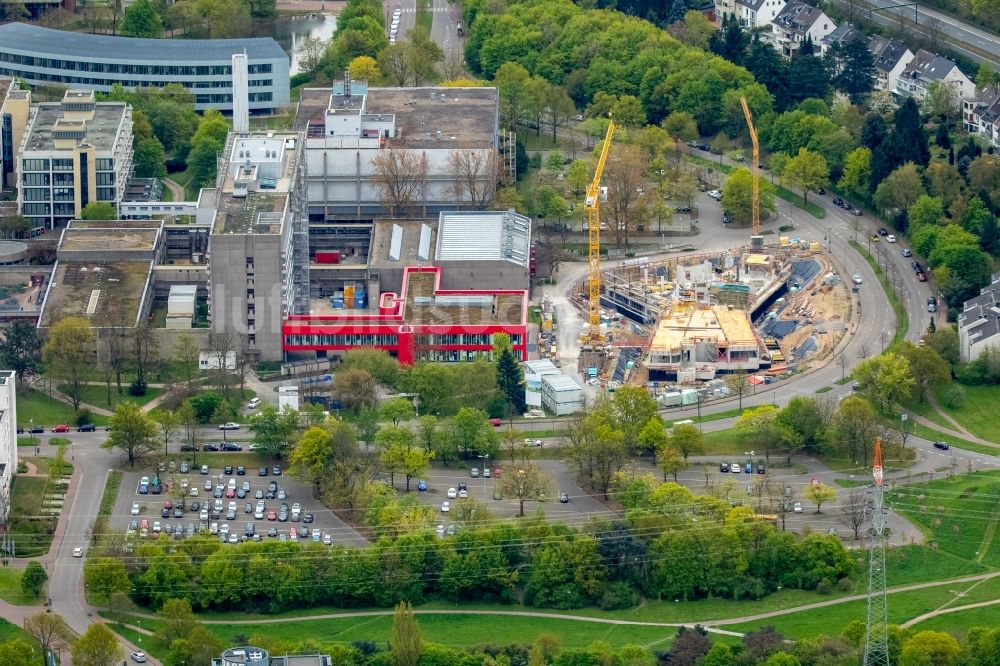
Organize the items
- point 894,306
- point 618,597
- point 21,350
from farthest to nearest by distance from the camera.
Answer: point 894,306 < point 21,350 < point 618,597

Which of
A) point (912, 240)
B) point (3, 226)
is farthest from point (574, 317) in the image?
point (3, 226)

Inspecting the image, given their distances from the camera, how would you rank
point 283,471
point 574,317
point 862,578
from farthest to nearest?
point 574,317, point 283,471, point 862,578

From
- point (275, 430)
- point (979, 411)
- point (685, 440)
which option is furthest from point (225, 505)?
point (979, 411)

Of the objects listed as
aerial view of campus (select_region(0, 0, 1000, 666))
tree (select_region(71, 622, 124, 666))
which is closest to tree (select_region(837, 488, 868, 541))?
aerial view of campus (select_region(0, 0, 1000, 666))

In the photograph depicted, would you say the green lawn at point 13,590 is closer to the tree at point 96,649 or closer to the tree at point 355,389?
the tree at point 96,649

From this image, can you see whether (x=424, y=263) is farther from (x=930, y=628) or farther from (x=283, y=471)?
(x=930, y=628)

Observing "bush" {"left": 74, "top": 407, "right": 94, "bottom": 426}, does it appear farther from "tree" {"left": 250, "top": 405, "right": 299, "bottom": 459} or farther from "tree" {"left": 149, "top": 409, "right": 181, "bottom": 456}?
"tree" {"left": 250, "top": 405, "right": 299, "bottom": 459}

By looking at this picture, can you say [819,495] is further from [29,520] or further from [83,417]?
[83,417]
